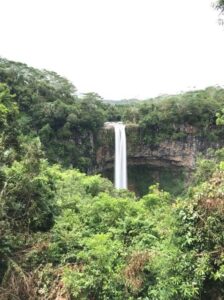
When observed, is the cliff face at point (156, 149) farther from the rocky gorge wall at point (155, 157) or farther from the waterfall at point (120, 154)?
the waterfall at point (120, 154)

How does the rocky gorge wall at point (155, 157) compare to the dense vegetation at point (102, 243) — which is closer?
the dense vegetation at point (102, 243)

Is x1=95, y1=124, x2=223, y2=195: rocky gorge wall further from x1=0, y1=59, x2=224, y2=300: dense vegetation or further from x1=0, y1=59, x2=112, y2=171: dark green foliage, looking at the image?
x1=0, y1=59, x2=224, y2=300: dense vegetation

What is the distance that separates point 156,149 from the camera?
36.1m

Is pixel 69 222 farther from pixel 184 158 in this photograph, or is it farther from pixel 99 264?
pixel 184 158

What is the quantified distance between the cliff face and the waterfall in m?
0.45

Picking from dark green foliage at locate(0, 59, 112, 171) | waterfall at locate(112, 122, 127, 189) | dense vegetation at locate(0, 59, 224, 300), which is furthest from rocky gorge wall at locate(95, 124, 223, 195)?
dense vegetation at locate(0, 59, 224, 300)

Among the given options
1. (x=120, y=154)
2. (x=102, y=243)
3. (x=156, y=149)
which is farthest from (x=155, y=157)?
(x=102, y=243)

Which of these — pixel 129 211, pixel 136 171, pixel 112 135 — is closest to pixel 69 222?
Answer: pixel 129 211

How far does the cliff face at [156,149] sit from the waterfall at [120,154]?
0.45 metres

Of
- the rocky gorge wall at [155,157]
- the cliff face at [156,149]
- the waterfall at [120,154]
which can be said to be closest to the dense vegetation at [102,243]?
the waterfall at [120,154]

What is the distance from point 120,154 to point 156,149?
3.39m

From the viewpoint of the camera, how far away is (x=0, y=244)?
6.01 metres

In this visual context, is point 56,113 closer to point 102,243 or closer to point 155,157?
point 155,157

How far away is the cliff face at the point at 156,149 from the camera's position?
34.6 m
